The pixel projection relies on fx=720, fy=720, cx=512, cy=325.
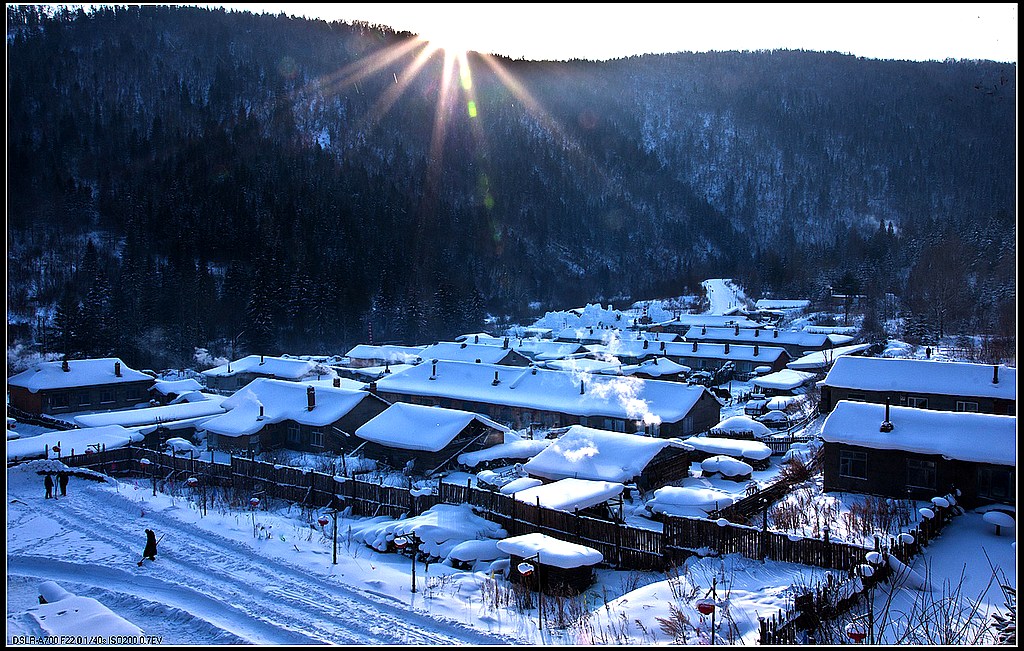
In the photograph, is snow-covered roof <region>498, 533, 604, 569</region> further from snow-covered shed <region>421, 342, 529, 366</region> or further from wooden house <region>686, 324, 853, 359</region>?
wooden house <region>686, 324, 853, 359</region>

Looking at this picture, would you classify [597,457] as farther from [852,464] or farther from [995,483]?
[995,483]

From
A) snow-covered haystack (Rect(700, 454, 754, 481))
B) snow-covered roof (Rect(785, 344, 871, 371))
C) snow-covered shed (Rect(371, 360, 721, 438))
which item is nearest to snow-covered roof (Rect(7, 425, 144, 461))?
snow-covered shed (Rect(371, 360, 721, 438))

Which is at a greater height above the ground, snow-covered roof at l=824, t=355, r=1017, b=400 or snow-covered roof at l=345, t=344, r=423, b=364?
snow-covered roof at l=824, t=355, r=1017, b=400

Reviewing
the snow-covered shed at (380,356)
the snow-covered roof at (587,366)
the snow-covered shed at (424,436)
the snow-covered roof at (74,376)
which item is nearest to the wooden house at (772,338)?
the snow-covered roof at (587,366)

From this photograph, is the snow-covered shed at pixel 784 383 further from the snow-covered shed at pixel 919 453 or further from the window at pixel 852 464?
the window at pixel 852 464

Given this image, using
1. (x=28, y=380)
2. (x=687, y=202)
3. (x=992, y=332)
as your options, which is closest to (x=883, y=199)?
(x=687, y=202)
